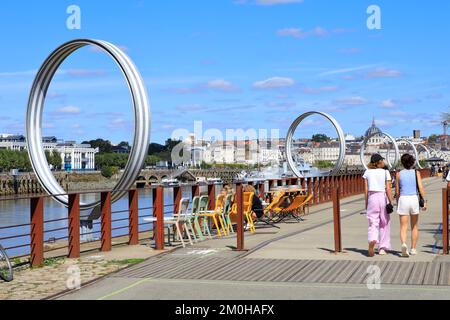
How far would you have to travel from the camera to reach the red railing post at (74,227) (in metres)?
11.6

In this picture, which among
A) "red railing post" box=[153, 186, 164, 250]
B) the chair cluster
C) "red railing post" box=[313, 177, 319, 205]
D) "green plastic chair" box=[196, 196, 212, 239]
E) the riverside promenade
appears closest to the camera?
the riverside promenade

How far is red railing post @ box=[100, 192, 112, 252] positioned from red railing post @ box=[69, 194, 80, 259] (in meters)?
0.77

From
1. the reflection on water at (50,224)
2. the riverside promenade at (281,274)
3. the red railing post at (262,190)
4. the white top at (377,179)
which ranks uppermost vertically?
the white top at (377,179)

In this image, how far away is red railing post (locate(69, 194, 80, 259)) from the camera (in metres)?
11.6

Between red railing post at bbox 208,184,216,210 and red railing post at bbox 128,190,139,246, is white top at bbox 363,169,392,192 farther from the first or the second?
red railing post at bbox 208,184,216,210

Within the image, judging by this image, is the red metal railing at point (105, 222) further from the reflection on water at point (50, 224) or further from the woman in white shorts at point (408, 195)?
the woman in white shorts at point (408, 195)

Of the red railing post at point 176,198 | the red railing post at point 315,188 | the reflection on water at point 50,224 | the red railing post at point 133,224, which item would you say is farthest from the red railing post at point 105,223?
the red railing post at point 315,188

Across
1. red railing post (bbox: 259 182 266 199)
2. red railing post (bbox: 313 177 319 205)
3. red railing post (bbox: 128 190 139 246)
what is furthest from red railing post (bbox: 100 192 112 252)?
red railing post (bbox: 313 177 319 205)

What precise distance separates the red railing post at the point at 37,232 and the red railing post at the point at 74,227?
0.78 m

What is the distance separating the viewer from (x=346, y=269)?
9742 millimetres
